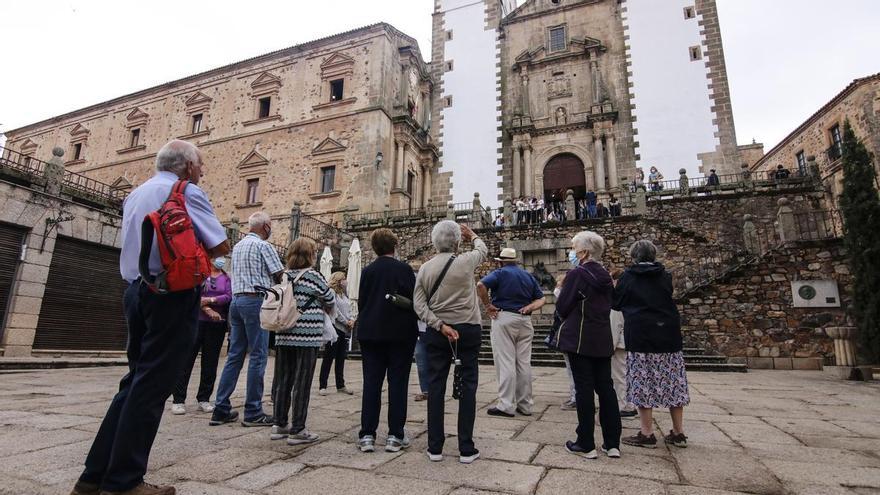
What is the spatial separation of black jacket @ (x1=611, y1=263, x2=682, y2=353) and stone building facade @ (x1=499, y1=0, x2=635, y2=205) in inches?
641

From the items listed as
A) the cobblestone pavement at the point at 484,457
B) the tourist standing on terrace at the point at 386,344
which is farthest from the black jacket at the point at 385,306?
the cobblestone pavement at the point at 484,457

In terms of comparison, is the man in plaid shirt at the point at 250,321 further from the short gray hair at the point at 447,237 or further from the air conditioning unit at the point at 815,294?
the air conditioning unit at the point at 815,294

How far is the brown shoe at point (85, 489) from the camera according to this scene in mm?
1909

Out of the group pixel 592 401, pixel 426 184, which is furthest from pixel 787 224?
pixel 426 184

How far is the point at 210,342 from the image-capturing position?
14.3ft

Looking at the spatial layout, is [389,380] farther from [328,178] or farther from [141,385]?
[328,178]

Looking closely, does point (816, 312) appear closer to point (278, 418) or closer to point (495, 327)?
point (495, 327)

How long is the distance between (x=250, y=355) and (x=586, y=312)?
2839 millimetres

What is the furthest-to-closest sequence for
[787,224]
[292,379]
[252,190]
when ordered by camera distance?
[252,190]
[787,224]
[292,379]

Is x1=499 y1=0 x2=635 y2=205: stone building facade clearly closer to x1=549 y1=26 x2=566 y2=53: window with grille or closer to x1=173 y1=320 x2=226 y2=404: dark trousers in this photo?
x1=549 y1=26 x2=566 y2=53: window with grille

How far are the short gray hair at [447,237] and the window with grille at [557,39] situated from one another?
2158 centimetres

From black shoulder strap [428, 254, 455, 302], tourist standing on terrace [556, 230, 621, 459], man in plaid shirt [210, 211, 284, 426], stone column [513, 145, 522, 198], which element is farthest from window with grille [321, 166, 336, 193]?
tourist standing on terrace [556, 230, 621, 459]

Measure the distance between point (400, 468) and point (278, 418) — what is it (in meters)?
1.21

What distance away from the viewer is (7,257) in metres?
8.90
